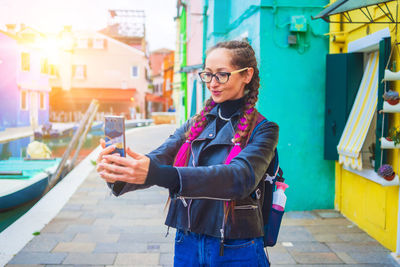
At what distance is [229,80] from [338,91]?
Answer: 4.13 metres

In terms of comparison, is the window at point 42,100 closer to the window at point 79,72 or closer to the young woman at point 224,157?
the window at point 79,72

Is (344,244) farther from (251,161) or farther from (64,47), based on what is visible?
(64,47)

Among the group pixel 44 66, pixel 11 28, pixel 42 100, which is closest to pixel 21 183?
pixel 11 28

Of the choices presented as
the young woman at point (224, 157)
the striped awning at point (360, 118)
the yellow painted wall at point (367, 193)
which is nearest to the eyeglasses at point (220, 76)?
the young woman at point (224, 157)

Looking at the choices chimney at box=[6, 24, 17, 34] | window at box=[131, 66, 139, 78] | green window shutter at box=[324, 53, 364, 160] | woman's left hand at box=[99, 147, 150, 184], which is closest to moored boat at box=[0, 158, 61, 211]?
green window shutter at box=[324, 53, 364, 160]

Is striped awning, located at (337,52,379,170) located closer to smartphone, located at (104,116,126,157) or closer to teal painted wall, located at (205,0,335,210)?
teal painted wall, located at (205,0,335,210)

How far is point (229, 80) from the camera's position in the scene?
62.3 inches

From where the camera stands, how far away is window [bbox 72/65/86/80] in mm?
35094

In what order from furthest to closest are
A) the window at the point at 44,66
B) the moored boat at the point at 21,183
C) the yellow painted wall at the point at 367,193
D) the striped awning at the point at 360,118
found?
the window at the point at 44,66, the moored boat at the point at 21,183, the striped awning at the point at 360,118, the yellow painted wall at the point at 367,193

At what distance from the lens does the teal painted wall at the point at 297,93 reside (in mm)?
5504

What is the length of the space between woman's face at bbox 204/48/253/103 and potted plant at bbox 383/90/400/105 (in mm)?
2927

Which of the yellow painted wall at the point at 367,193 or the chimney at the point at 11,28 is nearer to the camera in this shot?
the yellow painted wall at the point at 367,193

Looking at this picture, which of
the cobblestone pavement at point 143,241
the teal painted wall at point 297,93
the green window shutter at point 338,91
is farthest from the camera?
the teal painted wall at point 297,93

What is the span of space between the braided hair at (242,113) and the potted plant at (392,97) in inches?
113
